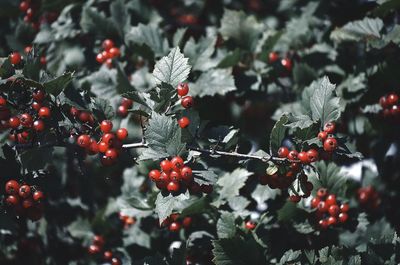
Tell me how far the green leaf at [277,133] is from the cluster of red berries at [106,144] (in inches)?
30.7

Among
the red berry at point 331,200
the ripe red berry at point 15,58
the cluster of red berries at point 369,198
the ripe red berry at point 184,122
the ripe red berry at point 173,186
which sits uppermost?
the ripe red berry at point 15,58

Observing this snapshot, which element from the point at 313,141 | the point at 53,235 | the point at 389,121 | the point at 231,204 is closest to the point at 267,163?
the point at 313,141

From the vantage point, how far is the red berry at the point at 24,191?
2.43 meters

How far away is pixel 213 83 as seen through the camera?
3453 millimetres

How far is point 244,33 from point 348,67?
89cm

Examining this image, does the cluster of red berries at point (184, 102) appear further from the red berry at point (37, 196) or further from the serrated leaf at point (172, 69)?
the red berry at point (37, 196)

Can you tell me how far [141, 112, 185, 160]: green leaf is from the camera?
2.37 meters

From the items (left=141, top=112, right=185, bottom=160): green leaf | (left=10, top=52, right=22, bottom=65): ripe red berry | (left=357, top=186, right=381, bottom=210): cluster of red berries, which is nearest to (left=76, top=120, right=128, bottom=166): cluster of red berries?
(left=141, top=112, right=185, bottom=160): green leaf

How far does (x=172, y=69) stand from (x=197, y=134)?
0.39 meters

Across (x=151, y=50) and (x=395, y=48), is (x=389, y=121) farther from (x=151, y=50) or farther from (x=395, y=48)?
(x=151, y=50)

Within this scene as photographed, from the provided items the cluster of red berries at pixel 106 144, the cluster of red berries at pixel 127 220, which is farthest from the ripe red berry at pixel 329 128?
the cluster of red berries at pixel 127 220

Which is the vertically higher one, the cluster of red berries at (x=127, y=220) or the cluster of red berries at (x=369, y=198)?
the cluster of red berries at (x=369, y=198)

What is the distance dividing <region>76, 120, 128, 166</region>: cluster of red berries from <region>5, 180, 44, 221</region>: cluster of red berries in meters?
0.36

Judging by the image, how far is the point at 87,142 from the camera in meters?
2.46
